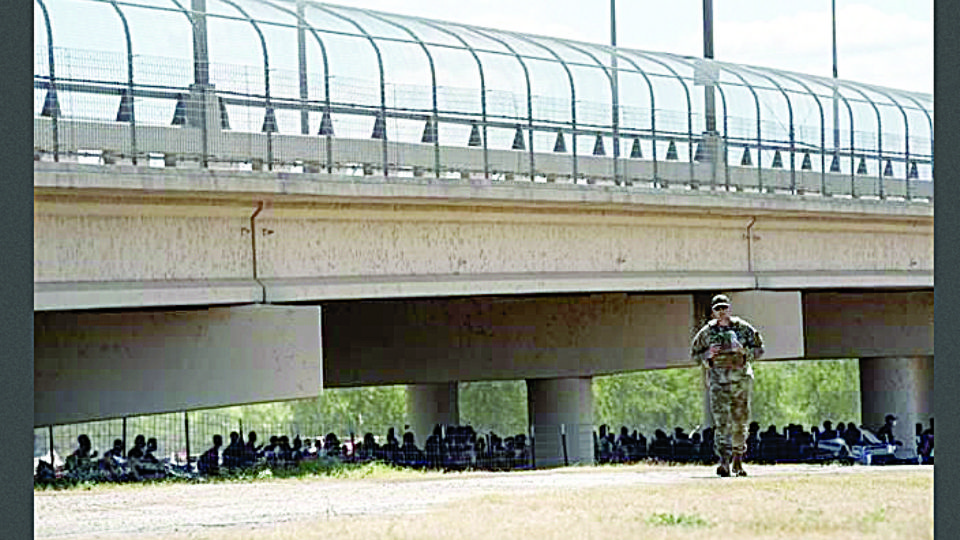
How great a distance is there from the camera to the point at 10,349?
1359 cm

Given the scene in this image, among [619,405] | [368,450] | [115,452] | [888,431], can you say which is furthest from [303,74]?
[619,405]

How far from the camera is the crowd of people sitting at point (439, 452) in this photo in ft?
106

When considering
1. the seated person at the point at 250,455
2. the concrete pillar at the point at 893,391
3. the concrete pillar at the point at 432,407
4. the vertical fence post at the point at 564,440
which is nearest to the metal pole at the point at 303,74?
the seated person at the point at 250,455

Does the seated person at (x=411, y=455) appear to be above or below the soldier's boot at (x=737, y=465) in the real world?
below

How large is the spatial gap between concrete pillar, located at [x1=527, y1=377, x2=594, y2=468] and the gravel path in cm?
1744

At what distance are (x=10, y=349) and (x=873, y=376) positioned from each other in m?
46.6

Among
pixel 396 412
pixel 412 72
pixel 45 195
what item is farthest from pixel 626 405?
pixel 45 195

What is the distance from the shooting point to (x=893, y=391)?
2276 inches

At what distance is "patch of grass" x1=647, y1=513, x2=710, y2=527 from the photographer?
52.4 ft

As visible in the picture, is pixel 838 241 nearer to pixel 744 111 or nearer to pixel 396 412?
pixel 744 111

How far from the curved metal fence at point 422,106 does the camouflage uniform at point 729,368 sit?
24.0 feet

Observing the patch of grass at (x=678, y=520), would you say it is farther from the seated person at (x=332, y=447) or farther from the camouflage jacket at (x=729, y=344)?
the seated person at (x=332, y=447)

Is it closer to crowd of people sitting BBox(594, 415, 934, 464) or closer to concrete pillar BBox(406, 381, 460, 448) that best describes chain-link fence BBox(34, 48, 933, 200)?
crowd of people sitting BBox(594, 415, 934, 464)

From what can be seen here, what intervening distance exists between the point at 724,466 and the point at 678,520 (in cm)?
630
